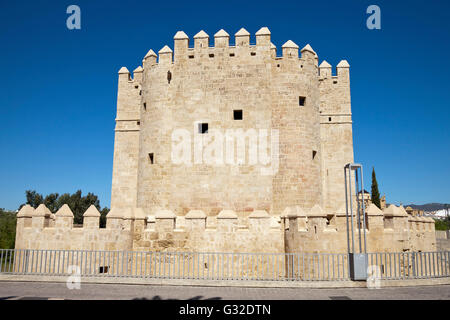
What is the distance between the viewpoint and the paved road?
8.17 metres

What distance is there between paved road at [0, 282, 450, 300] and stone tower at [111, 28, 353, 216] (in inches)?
322

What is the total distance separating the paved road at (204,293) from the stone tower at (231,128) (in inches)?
322

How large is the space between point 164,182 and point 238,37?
29.1ft

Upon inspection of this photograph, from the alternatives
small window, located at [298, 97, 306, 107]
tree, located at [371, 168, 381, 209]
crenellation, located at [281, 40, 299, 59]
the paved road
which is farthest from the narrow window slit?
tree, located at [371, 168, 381, 209]

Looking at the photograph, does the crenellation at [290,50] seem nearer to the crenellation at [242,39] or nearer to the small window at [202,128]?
the crenellation at [242,39]

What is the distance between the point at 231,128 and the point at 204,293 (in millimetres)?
10551

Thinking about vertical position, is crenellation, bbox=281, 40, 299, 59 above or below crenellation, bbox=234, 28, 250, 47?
below

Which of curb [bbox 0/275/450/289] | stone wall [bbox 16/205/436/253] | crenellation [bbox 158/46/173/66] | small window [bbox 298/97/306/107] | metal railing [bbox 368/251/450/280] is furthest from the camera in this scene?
crenellation [bbox 158/46/173/66]

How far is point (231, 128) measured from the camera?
58.6ft

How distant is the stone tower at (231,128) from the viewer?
17.5 m

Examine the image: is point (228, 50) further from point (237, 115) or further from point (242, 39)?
point (237, 115)

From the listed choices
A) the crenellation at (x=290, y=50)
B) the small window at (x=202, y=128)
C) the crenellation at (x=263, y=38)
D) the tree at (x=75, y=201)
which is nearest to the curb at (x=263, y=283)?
the small window at (x=202, y=128)

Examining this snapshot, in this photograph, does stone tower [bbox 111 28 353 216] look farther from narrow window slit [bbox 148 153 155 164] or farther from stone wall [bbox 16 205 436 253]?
stone wall [bbox 16 205 436 253]

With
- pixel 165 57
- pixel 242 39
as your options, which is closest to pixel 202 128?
pixel 165 57
